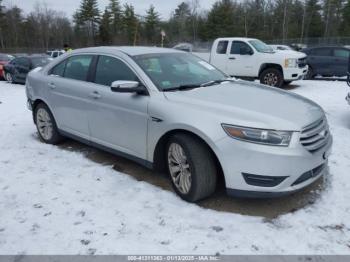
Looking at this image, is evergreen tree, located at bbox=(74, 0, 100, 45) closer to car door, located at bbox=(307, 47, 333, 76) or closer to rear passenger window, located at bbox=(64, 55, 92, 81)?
car door, located at bbox=(307, 47, 333, 76)

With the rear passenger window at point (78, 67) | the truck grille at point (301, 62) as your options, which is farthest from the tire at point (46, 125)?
the truck grille at point (301, 62)

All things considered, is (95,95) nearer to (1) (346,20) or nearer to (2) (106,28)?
(1) (346,20)

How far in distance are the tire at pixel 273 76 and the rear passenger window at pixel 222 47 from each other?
181 cm

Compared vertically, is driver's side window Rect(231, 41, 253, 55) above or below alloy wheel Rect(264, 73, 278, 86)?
above

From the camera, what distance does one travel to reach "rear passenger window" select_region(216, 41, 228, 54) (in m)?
13.0

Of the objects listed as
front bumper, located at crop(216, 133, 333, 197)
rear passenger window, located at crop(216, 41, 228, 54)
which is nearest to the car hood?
front bumper, located at crop(216, 133, 333, 197)

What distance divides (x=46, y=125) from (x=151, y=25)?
62.0 m

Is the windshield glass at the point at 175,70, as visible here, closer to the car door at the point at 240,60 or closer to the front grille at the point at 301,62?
the car door at the point at 240,60

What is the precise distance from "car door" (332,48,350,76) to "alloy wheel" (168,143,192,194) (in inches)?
498

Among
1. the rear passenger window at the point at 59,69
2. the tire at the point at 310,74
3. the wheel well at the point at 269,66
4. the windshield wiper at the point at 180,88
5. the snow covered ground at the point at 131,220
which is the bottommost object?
the snow covered ground at the point at 131,220

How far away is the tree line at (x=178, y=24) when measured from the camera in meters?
A: 54.1

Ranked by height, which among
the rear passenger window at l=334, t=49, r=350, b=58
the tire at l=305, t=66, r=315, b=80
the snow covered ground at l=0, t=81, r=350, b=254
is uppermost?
the rear passenger window at l=334, t=49, r=350, b=58

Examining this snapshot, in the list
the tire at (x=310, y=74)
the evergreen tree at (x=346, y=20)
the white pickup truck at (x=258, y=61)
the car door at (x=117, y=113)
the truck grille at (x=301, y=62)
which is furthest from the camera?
the evergreen tree at (x=346, y=20)

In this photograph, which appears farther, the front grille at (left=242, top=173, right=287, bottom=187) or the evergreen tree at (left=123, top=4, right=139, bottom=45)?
the evergreen tree at (left=123, top=4, right=139, bottom=45)
